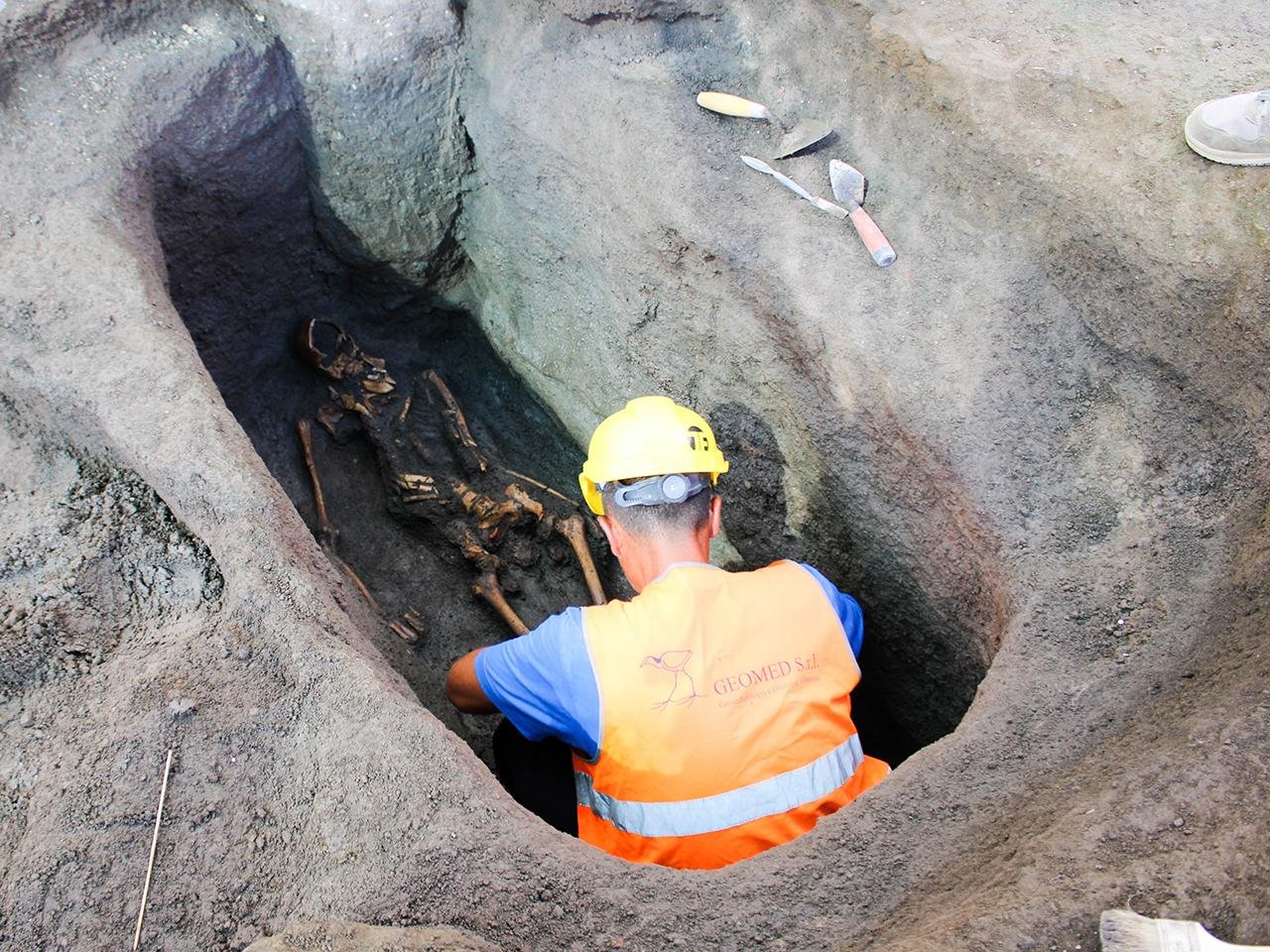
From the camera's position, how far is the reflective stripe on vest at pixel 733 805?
9.16 ft

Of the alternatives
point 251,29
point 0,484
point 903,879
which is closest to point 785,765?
point 903,879

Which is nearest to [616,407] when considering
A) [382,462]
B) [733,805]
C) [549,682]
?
[382,462]

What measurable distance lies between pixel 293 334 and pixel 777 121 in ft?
7.23

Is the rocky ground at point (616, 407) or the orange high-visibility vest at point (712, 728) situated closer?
the rocky ground at point (616, 407)

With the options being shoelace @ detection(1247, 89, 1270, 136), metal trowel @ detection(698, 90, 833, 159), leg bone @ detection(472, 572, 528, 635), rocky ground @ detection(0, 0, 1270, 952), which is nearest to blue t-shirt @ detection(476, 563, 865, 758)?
rocky ground @ detection(0, 0, 1270, 952)

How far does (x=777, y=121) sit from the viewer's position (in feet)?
13.0

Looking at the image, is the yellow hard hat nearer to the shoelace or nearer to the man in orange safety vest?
the man in orange safety vest

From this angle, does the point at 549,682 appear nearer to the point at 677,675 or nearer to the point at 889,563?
the point at 677,675

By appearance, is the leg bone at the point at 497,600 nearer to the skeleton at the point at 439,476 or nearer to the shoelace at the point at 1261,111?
the skeleton at the point at 439,476

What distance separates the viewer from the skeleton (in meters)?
4.38

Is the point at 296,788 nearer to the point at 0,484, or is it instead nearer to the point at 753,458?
the point at 0,484

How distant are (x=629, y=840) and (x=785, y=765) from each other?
1.55ft

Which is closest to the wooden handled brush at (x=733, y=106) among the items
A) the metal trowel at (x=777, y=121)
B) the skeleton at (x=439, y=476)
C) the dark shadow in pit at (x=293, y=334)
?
the metal trowel at (x=777, y=121)

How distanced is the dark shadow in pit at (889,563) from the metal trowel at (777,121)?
3.16ft
